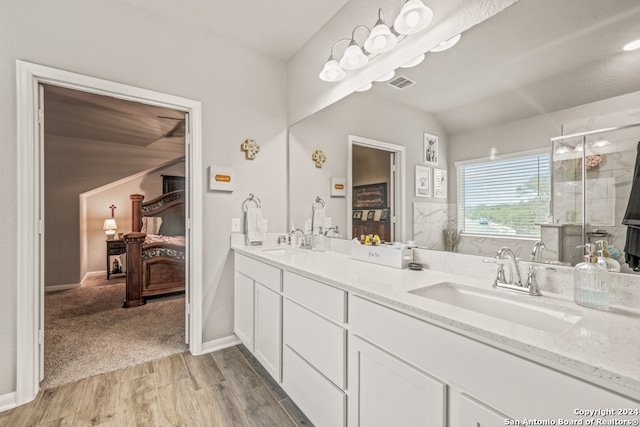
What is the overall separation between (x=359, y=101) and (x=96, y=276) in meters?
5.69

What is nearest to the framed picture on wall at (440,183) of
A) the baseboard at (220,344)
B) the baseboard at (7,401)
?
the baseboard at (220,344)

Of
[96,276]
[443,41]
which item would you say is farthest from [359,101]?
[96,276]

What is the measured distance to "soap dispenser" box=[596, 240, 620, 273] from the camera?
97 centimetres

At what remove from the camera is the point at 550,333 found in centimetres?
75

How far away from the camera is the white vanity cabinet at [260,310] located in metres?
1.76

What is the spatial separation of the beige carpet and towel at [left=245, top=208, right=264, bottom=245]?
3.56 ft

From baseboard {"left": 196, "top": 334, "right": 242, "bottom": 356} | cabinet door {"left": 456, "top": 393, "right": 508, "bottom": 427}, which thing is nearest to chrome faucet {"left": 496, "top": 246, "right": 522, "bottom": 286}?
cabinet door {"left": 456, "top": 393, "right": 508, "bottom": 427}

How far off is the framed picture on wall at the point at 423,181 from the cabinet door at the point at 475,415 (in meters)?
1.00

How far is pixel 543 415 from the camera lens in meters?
0.66

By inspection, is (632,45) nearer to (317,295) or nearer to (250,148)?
(317,295)

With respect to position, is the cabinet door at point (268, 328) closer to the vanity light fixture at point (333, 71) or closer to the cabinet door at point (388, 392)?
the cabinet door at point (388, 392)

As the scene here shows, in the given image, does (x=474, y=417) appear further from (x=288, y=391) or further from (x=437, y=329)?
(x=288, y=391)

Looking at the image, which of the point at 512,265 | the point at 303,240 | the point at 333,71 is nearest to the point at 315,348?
the point at 512,265

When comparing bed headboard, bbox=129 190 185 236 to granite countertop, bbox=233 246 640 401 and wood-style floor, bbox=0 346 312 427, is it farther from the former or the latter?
granite countertop, bbox=233 246 640 401
